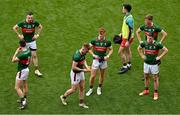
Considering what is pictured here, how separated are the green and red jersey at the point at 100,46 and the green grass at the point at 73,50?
1.47 metres

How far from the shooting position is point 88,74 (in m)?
15.1

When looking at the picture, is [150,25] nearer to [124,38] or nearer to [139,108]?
[124,38]

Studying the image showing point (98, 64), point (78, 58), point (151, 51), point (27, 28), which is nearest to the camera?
point (78, 58)

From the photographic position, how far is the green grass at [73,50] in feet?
43.4

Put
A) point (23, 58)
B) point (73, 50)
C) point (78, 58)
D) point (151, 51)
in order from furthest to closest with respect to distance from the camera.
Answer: point (73, 50), point (151, 51), point (23, 58), point (78, 58)

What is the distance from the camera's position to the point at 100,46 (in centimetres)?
1337

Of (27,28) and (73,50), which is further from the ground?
(27,28)

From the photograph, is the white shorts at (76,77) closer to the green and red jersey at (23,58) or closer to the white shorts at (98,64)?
the white shorts at (98,64)

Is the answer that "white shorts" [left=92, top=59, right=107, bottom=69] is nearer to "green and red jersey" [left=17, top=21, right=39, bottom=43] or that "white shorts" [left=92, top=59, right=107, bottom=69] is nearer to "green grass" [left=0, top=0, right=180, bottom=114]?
"green grass" [left=0, top=0, right=180, bottom=114]

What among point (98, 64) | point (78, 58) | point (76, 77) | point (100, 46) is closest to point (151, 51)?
point (100, 46)

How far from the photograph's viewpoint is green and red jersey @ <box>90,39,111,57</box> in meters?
13.3

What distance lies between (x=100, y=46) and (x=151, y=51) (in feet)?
5.37

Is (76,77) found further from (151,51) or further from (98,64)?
(151,51)

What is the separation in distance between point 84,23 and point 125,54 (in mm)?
3490
